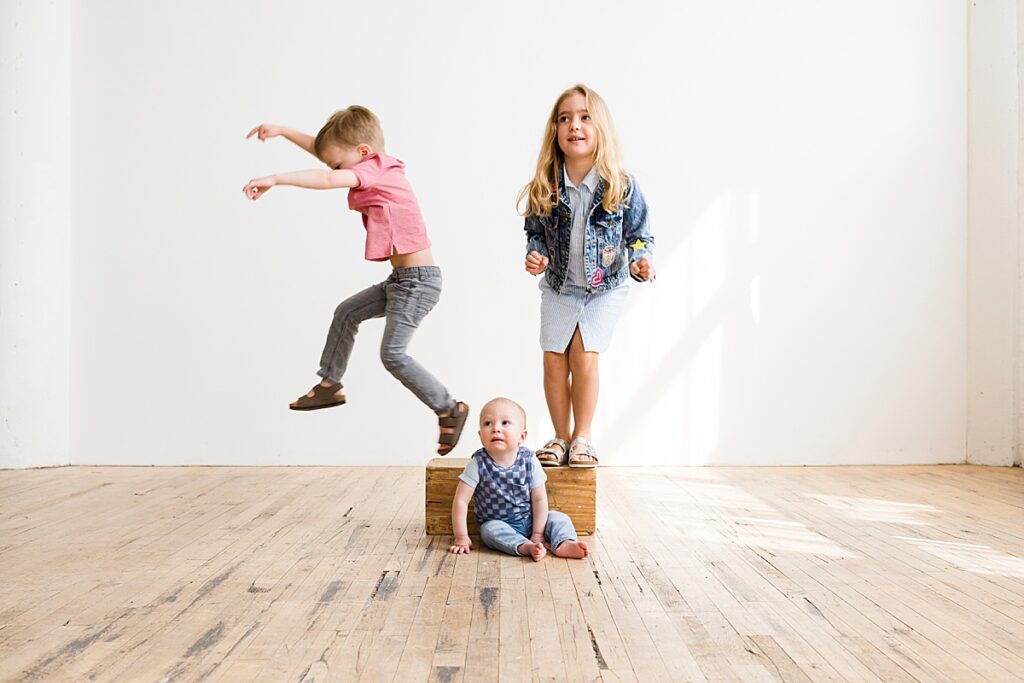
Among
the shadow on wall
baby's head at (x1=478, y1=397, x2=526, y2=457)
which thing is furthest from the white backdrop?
baby's head at (x1=478, y1=397, x2=526, y2=457)

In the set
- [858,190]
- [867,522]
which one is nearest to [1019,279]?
[858,190]

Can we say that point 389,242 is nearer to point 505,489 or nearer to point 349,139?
point 349,139

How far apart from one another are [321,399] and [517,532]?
177 centimetres

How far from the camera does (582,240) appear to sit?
11.4ft

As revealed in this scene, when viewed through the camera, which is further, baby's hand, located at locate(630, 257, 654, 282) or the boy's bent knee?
the boy's bent knee

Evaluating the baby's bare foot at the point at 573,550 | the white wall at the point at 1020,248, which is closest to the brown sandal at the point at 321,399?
the baby's bare foot at the point at 573,550

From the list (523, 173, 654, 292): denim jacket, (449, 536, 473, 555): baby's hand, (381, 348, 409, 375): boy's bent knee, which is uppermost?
(523, 173, 654, 292): denim jacket

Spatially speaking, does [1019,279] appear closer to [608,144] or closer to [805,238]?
[805,238]

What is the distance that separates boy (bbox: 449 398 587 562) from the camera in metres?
3.03

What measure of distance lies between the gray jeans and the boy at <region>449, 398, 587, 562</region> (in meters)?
0.88

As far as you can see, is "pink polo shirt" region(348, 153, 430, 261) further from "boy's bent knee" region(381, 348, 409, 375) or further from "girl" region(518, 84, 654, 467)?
"girl" region(518, 84, 654, 467)

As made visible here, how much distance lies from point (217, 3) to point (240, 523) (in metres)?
2.78

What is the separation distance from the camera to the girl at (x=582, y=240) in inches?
136

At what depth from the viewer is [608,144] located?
3465 mm
